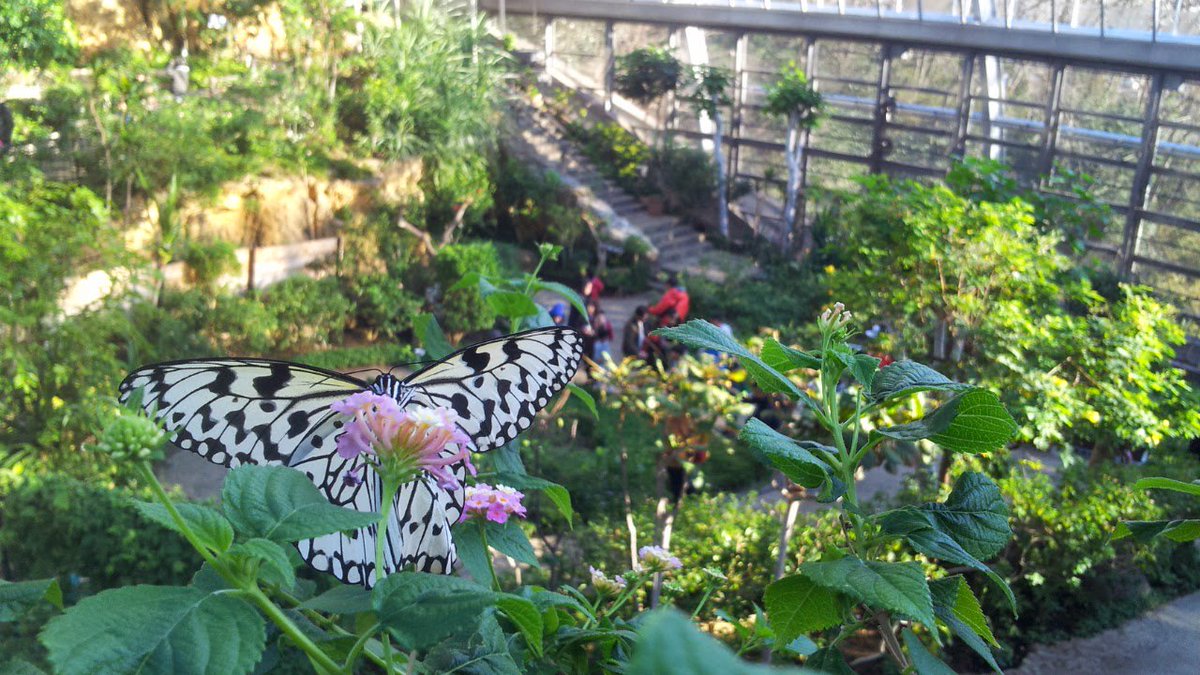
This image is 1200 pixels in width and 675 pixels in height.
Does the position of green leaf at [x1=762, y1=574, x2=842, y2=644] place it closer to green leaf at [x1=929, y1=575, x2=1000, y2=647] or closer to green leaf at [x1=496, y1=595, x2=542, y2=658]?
green leaf at [x1=929, y1=575, x2=1000, y2=647]

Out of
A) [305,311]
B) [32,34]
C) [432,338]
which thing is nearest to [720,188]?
[305,311]

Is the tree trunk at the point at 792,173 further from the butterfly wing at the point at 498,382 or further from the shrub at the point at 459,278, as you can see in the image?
the butterfly wing at the point at 498,382

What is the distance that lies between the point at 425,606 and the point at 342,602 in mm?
145

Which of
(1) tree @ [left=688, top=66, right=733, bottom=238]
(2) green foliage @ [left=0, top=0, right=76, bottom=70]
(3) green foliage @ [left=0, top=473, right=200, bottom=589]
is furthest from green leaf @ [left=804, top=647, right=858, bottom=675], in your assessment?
(1) tree @ [left=688, top=66, right=733, bottom=238]

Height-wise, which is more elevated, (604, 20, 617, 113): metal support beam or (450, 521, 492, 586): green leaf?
(450, 521, 492, 586): green leaf

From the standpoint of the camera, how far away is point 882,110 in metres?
12.6

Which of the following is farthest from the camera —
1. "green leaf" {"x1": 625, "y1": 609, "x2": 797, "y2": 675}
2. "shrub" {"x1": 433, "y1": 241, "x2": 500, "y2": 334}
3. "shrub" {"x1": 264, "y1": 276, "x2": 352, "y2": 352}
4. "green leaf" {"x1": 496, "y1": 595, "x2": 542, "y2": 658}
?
"shrub" {"x1": 433, "y1": 241, "x2": 500, "y2": 334}

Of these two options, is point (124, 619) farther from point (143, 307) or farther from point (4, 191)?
point (143, 307)

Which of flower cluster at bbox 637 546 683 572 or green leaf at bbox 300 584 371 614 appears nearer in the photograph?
green leaf at bbox 300 584 371 614

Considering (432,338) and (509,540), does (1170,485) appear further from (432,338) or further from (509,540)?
(432,338)

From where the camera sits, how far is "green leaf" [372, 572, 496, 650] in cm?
67

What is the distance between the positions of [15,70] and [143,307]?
239 cm

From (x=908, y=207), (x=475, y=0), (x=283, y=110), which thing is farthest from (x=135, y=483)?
(x=475, y=0)

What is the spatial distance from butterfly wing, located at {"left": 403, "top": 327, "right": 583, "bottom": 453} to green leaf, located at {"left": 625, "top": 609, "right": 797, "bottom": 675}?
30.9 inches
